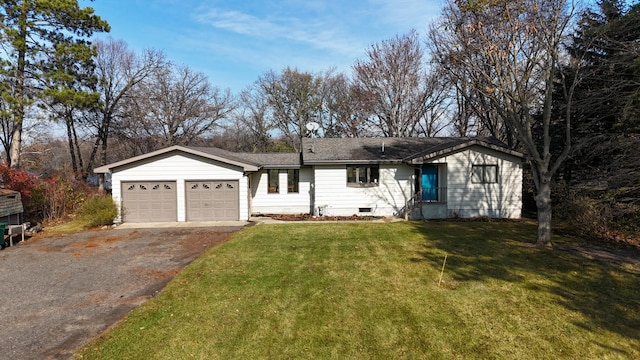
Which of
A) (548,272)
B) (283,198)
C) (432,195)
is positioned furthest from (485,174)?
(283,198)

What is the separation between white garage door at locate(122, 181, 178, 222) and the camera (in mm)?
15281

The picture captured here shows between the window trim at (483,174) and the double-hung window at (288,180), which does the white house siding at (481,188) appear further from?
the double-hung window at (288,180)

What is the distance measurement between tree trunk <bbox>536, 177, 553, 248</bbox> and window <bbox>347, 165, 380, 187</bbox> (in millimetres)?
7684

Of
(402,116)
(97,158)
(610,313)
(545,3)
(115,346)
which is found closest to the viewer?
(115,346)

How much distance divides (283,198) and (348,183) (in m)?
3.54

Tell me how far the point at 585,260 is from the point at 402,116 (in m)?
20.0

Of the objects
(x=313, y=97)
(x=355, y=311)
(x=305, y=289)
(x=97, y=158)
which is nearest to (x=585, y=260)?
(x=355, y=311)

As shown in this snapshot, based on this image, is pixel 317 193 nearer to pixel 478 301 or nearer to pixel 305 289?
pixel 305 289

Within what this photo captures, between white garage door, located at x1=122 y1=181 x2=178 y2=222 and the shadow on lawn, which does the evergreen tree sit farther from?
the shadow on lawn

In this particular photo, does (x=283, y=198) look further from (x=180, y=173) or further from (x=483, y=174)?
(x=483, y=174)

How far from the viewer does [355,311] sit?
588cm

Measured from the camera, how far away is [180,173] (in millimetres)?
15242

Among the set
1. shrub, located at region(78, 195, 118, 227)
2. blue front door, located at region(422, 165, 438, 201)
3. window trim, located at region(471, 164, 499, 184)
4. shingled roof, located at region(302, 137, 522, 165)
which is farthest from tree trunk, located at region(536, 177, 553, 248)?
shrub, located at region(78, 195, 118, 227)

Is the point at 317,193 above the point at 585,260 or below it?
above
